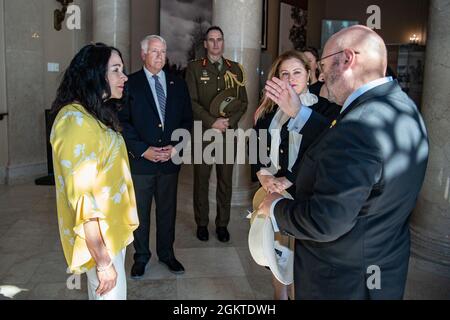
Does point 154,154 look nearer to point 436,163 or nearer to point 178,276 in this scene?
point 178,276

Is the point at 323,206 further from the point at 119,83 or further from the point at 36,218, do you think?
the point at 36,218

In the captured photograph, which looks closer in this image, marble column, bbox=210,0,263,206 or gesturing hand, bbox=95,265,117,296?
gesturing hand, bbox=95,265,117,296

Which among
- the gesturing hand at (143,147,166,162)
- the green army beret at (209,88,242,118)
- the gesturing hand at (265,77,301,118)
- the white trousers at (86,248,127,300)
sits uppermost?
the gesturing hand at (265,77,301,118)

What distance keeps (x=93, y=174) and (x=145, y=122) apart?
157 cm

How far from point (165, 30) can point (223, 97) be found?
16.9 ft

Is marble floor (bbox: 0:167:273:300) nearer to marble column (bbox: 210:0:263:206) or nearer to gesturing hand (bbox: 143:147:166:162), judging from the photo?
gesturing hand (bbox: 143:147:166:162)

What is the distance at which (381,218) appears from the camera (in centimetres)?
138

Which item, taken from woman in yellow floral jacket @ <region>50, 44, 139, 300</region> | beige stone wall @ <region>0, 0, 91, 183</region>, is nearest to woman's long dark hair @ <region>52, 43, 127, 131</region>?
woman in yellow floral jacket @ <region>50, 44, 139, 300</region>

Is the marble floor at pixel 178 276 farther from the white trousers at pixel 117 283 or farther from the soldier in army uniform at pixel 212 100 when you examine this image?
the white trousers at pixel 117 283

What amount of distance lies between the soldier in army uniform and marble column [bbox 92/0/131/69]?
2453mm

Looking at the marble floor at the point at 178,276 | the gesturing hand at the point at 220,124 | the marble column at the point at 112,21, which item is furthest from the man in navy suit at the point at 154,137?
the marble column at the point at 112,21

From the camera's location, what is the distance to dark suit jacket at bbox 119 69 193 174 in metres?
3.11

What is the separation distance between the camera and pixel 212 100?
3879mm

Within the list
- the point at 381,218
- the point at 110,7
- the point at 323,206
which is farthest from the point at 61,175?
the point at 110,7
